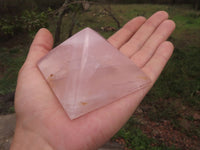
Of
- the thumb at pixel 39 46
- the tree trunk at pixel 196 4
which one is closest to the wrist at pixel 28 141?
the thumb at pixel 39 46

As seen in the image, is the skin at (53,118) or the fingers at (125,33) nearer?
the skin at (53,118)

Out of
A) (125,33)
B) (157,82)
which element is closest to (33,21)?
(125,33)

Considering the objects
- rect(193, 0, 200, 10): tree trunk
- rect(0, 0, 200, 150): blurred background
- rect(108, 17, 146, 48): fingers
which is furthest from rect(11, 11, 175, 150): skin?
rect(193, 0, 200, 10): tree trunk


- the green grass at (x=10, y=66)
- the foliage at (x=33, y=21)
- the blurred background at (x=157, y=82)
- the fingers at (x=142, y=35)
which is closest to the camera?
the foliage at (x=33, y=21)

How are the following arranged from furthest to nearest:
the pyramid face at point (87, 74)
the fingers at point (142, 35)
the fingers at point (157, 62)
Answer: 1. the fingers at point (142, 35)
2. the fingers at point (157, 62)
3. the pyramid face at point (87, 74)

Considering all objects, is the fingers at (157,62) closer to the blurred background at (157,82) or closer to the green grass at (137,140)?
the blurred background at (157,82)

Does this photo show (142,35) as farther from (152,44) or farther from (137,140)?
(137,140)

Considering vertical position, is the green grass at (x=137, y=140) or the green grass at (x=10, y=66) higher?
the green grass at (x=137, y=140)

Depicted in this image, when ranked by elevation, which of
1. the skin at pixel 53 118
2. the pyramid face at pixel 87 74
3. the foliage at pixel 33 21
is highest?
the foliage at pixel 33 21
